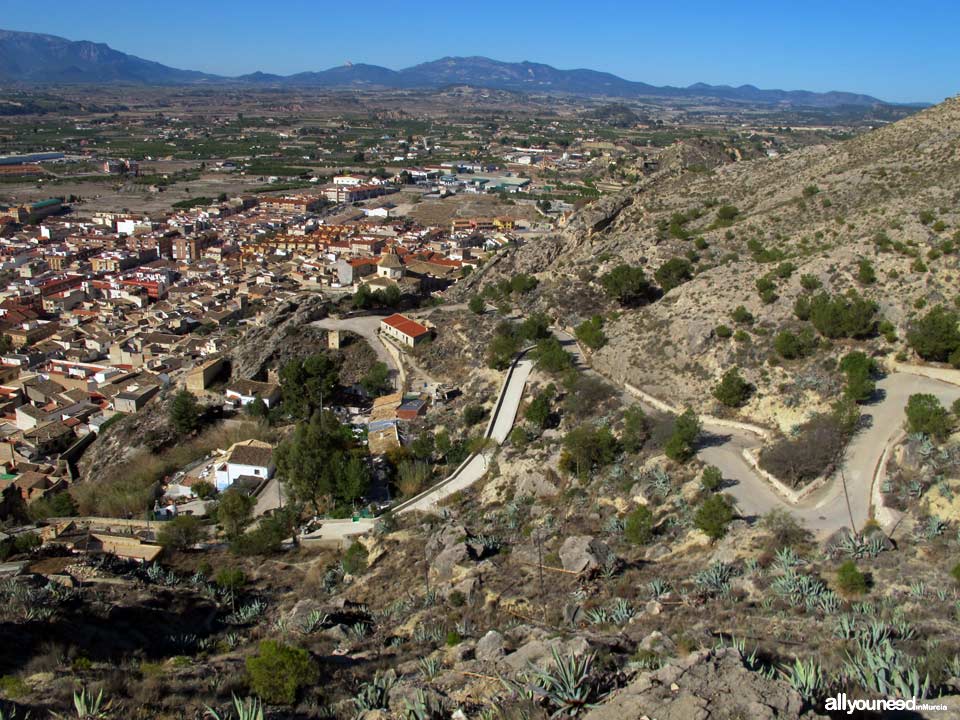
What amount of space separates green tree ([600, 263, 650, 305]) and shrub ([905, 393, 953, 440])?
42.8 ft

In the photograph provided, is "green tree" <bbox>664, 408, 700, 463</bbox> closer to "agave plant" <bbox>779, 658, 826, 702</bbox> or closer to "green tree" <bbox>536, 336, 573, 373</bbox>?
"green tree" <bbox>536, 336, 573, 373</bbox>

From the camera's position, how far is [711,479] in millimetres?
15266

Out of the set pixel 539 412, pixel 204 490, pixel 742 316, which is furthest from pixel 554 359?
pixel 204 490

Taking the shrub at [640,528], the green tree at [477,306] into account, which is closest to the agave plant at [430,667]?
the shrub at [640,528]

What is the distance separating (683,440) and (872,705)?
1006 centimetres

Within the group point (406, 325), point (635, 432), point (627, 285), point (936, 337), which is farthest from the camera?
point (406, 325)

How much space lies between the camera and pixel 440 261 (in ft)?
163

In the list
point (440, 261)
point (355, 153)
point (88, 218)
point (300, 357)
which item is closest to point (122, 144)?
point (355, 153)

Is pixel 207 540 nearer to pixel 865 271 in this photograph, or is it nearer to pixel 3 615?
pixel 3 615

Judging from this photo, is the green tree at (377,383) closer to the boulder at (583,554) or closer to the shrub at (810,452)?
the boulder at (583,554)

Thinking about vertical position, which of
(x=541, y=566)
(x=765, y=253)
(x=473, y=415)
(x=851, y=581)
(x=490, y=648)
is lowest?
(x=473, y=415)

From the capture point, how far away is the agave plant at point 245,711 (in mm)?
7094

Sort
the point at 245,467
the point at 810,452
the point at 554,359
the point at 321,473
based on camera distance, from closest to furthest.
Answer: the point at 810,452 → the point at 321,473 → the point at 245,467 → the point at 554,359

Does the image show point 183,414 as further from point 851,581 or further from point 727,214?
point 727,214
